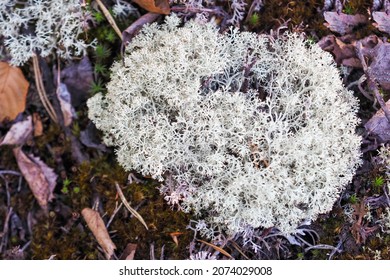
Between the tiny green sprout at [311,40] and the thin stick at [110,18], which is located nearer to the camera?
the tiny green sprout at [311,40]

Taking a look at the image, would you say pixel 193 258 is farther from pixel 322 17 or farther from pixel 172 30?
pixel 322 17

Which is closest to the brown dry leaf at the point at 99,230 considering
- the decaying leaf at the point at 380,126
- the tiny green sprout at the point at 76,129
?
the tiny green sprout at the point at 76,129

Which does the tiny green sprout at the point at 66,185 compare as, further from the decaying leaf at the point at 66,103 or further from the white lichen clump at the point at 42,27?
the white lichen clump at the point at 42,27

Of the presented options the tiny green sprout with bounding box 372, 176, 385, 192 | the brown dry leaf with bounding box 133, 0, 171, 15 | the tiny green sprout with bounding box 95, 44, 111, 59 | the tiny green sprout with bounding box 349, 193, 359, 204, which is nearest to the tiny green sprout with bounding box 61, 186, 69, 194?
the tiny green sprout with bounding box 95, 44, 111, 59

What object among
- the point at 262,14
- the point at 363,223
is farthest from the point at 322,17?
the point at 363,223

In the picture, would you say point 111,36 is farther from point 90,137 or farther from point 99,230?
point 99,230

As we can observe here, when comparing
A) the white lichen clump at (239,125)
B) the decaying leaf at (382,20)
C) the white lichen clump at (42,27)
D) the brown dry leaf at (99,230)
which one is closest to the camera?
the white lichen clump at (239,125)

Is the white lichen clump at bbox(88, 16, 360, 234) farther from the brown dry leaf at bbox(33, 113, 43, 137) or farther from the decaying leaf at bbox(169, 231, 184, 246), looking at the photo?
the brown dry leaf at bbox(33, 113, 43, 137)
